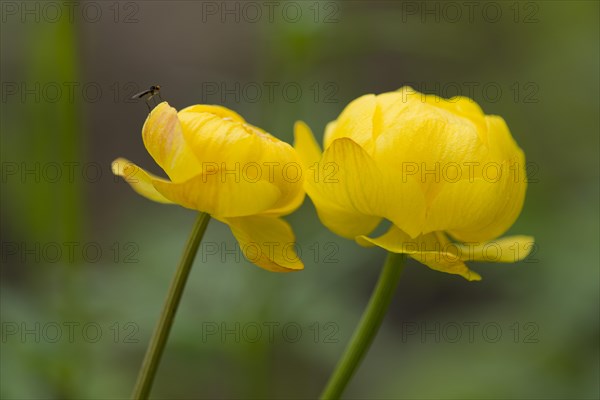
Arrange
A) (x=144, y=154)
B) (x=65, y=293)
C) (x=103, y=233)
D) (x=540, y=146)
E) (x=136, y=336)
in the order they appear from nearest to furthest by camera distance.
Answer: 1. (x=65, y=293)
2. (x=136, y=336)
3. (x=540, y=146)
4. (x=103, y=233)
5. (x=144, y=154)

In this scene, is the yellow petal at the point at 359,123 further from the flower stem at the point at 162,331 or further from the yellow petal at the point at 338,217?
the flower stem at the point at 162,331

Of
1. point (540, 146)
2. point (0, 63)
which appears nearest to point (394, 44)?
point (540, 146)

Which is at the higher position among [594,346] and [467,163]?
[467,163]

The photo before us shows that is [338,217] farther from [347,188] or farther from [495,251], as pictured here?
[495,251]

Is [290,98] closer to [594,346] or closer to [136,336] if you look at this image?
[136,336]

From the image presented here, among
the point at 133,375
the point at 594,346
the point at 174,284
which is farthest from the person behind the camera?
the point at 133,375

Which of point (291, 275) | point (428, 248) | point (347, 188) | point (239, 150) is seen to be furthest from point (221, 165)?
point (291, 275)
